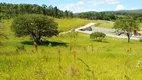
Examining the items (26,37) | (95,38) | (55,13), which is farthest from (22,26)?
(55,13)

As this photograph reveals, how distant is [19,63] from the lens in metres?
7.41

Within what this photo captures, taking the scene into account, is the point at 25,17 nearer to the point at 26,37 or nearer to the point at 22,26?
the point at 22,26

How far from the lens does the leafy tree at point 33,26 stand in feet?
257

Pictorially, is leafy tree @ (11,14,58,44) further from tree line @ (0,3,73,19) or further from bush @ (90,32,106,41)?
tree line @ (0,3,73,19)

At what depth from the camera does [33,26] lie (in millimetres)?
78500

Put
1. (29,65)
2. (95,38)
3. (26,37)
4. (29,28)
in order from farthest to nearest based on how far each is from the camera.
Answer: (95,38) → (26,37) → (29,28) → (29,65)

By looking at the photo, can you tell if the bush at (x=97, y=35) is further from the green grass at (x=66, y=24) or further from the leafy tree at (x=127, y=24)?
the green grass at (x=66, y=24)

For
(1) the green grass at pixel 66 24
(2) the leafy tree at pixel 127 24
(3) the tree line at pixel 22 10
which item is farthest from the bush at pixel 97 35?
(3) the tree line at pixel 22 10

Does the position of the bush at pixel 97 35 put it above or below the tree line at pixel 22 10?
below

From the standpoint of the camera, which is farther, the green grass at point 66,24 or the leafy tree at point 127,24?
the green grass at point 66,24

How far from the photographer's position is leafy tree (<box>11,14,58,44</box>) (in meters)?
78.2

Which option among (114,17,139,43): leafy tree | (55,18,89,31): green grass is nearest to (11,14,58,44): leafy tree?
(114,17,139,43): leafy tree

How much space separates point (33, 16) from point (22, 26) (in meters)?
4.04

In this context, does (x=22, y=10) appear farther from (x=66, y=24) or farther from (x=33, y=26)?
(x=33, y=26)
